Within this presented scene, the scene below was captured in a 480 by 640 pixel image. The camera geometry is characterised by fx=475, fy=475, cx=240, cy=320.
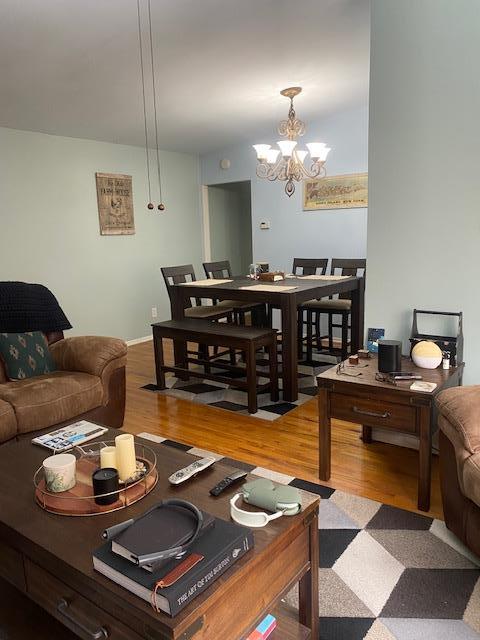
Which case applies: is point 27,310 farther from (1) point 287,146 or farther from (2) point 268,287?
(1) point 287,146

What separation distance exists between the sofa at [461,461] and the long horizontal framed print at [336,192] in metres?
3.58

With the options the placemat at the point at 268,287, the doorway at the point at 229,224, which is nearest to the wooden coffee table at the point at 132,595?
the placemat at the point at 268,287

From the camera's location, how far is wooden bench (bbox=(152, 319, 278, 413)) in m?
3.37

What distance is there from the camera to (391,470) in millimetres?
2510

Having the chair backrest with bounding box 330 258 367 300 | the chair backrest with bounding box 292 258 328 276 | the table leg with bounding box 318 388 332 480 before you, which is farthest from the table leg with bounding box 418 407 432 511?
the chair backrest with bounding box 292 258 328 276

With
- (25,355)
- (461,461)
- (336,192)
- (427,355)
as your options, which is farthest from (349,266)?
(461,461)

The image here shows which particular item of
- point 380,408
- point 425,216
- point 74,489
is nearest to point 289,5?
point 425,216

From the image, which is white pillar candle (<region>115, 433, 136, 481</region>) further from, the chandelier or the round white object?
the chandelier

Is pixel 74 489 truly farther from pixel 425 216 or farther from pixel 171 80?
pixel 171 80

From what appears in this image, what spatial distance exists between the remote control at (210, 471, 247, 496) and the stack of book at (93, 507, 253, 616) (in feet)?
0.78

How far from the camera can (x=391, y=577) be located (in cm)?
174

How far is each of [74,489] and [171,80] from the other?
10.3ft

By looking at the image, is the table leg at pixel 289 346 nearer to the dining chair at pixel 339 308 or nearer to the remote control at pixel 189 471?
the dining chair at pixel 339 308

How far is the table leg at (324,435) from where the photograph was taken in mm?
2303
